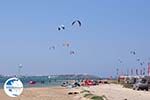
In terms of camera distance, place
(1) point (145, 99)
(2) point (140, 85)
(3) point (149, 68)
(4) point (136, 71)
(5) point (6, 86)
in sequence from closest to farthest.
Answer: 1. (5) point (6, 86)
2. (1) point (145, 99)
3. (2) point (140, 85)
4. (3) point (149, 68)
5. (4) point (136, 71)

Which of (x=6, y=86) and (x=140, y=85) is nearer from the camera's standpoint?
(x=6, y=86)

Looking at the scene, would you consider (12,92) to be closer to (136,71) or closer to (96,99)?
(96,99)

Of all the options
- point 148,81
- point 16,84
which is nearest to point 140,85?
point 148,81

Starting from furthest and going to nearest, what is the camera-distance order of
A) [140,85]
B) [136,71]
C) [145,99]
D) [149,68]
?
[136,71]
[149,68]
[140,85]
[145,99]

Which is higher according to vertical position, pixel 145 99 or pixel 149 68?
pixel 149 68

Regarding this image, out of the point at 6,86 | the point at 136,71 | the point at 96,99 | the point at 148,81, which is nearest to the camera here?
the point at 6,86

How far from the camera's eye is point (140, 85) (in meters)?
65.4

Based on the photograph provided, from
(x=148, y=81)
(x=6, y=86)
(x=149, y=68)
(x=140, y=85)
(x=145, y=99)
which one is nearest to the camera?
(x=6, y=86)

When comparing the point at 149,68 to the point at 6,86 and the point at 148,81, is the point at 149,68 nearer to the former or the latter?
the point at 148,81

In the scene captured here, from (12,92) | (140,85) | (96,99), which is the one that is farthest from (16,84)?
(140,85)

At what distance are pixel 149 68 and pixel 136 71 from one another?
199 ft

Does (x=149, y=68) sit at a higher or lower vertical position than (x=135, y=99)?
higher

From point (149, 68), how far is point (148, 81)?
12.5 m

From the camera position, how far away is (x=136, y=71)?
146500mm
